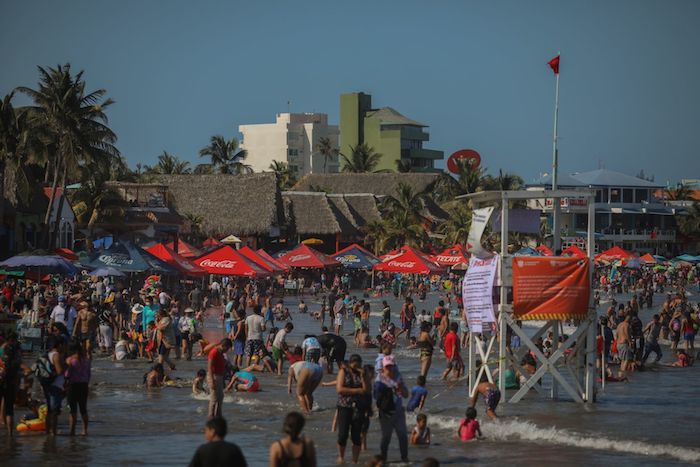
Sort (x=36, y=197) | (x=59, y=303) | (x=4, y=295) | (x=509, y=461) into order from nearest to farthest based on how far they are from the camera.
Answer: (x=509, y=461) → (x=59, y=303) → (x=4, y=295) → (x=36, y=197)

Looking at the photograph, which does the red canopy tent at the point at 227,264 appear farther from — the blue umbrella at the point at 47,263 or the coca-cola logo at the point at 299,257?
the coca-cola logo at the point at 299,257

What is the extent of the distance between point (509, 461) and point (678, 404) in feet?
24.7

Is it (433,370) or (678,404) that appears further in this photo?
(433,370)

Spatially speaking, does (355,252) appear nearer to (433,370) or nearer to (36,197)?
(36,197)

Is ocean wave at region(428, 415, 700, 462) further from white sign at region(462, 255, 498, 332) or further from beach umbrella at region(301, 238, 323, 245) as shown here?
beach umbrella at region(301, 238, 323, 245)

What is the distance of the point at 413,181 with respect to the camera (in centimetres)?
9212

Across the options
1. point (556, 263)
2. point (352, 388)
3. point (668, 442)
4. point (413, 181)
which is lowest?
point (668, 442)

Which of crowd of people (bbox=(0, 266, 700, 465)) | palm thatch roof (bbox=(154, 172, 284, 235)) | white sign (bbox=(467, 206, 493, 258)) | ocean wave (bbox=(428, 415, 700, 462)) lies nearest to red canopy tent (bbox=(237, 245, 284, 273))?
crowd of people (bbox=(0, 266, 700, 465))

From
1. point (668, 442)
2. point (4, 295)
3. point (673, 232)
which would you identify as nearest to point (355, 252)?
point (4, 295)

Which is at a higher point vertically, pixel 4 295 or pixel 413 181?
pixel 413 181

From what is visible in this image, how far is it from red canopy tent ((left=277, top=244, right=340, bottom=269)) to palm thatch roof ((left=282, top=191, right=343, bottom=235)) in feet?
68.0

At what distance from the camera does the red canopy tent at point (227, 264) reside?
39.8 m

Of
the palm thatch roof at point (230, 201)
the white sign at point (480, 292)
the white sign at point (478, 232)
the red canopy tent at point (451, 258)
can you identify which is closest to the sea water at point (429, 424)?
the white sign at point (480, 292)

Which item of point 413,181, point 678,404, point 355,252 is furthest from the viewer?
point 413,181
